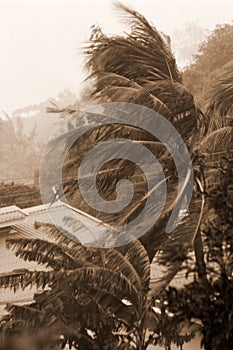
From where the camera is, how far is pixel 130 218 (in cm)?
965

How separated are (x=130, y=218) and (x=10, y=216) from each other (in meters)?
3.62

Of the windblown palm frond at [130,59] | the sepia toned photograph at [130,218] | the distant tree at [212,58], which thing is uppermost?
the distant tree at [212,58]

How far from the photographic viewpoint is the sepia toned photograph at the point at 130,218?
20.0 feet

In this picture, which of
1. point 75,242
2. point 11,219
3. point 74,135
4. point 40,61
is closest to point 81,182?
point 74,135

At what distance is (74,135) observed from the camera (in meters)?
10.4

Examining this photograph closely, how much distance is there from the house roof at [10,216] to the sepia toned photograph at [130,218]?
3 cm

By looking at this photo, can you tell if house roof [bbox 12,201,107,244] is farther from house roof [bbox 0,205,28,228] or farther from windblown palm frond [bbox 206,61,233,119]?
windblown palm frond [bbox 206,61,233,119]

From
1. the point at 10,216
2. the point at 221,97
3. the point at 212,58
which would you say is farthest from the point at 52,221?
the point at 212,58

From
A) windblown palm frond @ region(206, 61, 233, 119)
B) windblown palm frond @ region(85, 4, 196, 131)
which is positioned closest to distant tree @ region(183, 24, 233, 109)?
windblown palm frond @ region(85, 4, 196, 131)

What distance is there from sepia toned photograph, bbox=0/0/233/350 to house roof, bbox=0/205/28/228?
0.09 ft

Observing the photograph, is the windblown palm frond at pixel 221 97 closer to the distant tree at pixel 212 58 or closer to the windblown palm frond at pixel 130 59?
the windblown palm frond at pixel 130 59

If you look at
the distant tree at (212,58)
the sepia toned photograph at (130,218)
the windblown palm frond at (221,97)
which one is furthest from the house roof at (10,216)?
the distant tree at (212,58)

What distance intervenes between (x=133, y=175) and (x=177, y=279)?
2625 mm

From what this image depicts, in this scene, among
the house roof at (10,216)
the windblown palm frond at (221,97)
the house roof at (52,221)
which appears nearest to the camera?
→ the house roof at (52,221)
